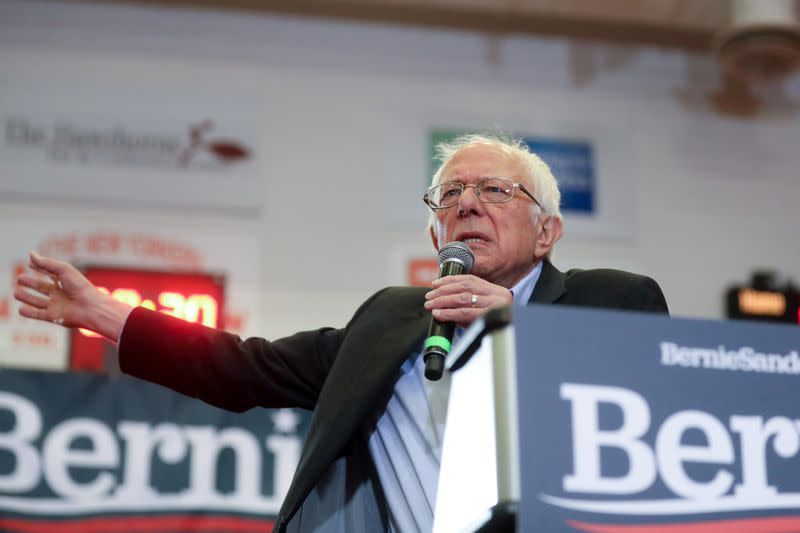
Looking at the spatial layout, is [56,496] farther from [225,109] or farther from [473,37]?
[473,37]

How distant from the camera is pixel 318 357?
7.80ft

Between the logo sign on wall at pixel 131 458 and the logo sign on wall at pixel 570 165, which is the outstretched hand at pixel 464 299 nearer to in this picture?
the logo sign on wall at pixel 131 458

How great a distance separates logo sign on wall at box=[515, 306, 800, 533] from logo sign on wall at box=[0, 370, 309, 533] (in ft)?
10.1

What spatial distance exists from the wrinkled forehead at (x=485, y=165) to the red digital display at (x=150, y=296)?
297cm

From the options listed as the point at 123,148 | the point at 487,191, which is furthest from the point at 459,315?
the point at 123,148

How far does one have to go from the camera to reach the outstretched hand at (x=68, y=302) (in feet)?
7.22

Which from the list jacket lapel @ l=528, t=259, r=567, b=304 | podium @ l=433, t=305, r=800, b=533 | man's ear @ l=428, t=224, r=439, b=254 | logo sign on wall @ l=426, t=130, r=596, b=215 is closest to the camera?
podium @ l=433, t=305, r=800, b=533

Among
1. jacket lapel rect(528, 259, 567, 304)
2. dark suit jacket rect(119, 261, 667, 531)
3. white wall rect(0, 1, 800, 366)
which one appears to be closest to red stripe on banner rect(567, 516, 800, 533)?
dark suit jacket rect(119, 261, 667, 531)

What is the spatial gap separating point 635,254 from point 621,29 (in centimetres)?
139

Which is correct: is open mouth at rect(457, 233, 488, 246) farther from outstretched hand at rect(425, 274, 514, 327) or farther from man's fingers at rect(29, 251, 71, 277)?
man's fingers at rect(29, 251, 71, 277)

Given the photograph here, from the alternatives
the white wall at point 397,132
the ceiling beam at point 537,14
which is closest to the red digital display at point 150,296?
the white wall at point 397,132

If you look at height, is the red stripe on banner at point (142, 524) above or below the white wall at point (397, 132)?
below

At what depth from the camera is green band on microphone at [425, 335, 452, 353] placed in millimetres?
1846

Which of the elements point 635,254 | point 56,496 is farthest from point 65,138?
point 635,254
